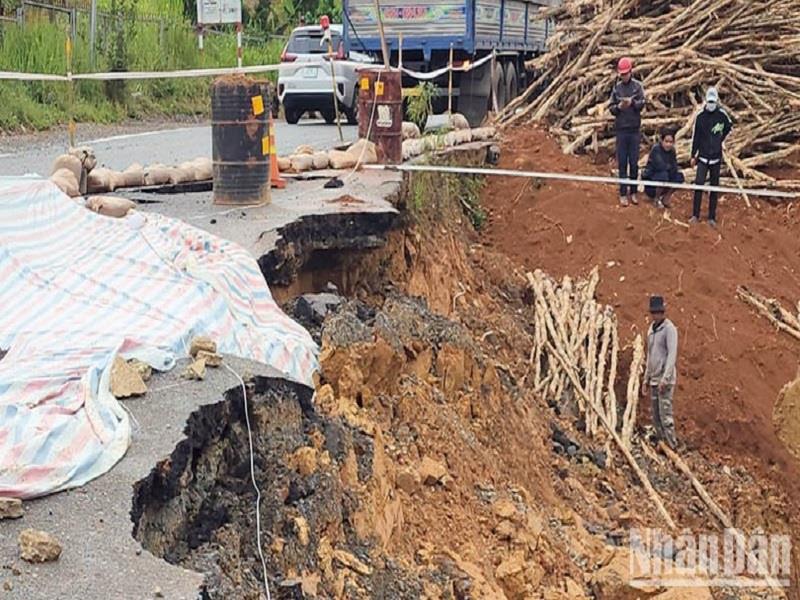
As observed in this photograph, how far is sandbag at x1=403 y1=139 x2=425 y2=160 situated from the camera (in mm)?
13406

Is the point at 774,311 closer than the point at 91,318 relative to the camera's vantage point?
No

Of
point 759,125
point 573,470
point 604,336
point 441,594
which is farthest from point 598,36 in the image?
point 441,594

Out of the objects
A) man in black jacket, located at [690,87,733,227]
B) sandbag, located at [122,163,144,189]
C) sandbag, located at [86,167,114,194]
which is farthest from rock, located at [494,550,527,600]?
man in black jacket, located at [690,87,733,227]

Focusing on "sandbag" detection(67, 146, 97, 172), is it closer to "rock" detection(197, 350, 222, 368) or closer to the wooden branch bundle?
"rock" detection(197, 350, 222, 368)

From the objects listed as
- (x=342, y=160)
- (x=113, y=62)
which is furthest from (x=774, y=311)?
(x=113, y=62)

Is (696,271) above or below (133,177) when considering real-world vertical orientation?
below

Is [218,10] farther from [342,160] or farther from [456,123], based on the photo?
[342,160]

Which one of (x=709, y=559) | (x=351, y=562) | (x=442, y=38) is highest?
(x=442, y=38)

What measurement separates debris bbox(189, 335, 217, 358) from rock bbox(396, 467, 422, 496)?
144 cm

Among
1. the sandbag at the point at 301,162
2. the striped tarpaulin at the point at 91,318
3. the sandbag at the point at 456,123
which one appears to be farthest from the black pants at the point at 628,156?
the striped tarpaulin at the point at 91,318

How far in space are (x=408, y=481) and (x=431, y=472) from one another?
0.31 meters

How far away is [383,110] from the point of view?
12727mm

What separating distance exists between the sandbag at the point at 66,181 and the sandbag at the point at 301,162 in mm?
2997

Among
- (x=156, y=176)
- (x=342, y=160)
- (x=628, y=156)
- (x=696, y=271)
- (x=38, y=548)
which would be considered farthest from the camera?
(x=628, y=156)
